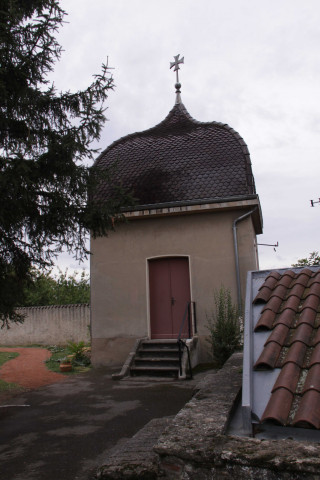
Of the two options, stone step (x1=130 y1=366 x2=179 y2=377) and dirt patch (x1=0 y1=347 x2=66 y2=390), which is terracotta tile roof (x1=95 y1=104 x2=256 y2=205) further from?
dirt patch (x1=0 y1=347 x2=66 y2=390)

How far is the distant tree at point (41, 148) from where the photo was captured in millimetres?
6309

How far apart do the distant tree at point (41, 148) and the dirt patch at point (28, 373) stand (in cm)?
320

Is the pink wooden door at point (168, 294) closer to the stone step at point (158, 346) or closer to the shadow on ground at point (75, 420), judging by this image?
the stone step at point (158, 346)

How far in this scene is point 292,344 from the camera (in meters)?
2.33

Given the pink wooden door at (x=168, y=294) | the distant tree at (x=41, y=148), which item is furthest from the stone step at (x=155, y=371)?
the distant tree at (x=41, y=148)

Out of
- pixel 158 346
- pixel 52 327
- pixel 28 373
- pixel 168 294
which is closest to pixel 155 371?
pixel 158 346

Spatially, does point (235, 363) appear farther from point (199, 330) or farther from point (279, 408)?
point (199, 330)

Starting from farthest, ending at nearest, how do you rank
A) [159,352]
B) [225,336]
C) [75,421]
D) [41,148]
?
[159,352], [225,336], [41,148], [75,421]

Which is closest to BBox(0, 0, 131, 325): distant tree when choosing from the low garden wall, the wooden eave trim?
the wooden eave trim

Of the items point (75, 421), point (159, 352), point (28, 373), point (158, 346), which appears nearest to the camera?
point (75, 421)

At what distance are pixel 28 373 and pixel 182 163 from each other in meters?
7.48

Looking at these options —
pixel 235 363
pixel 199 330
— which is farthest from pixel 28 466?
pixel 199 330

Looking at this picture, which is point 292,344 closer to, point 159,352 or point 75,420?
point 75,420

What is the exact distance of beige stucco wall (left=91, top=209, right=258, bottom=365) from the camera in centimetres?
966
